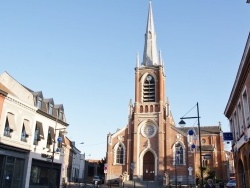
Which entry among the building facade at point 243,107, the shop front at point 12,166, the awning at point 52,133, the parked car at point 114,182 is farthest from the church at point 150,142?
the building facade at point 243,107

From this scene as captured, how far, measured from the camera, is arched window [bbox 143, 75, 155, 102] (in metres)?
50.9

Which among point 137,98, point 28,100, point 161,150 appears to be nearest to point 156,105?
point 137,98

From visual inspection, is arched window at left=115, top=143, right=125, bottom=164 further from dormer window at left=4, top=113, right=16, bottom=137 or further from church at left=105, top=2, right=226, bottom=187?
dormer window at left=4, top=113, right=16, bottom=137

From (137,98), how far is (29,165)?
28.6 m

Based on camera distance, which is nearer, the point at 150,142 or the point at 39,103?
the point at 39,103

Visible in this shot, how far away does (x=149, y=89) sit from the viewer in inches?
2030

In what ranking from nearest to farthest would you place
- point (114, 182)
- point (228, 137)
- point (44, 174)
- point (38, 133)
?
1. point (228, 137)
2. point (38, 133)
3. point (44, 174)
4. point (114, 182)

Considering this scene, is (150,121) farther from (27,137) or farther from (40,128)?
(27,137)

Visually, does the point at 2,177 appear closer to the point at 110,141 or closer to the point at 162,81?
the point at 110,141

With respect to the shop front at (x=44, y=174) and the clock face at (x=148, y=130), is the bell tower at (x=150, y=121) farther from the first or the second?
the shop front at (x=44, y=174)

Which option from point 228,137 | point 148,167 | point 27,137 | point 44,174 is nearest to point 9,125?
point 27,137

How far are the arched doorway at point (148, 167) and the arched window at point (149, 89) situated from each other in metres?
9.58

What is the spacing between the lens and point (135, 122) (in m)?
49.2

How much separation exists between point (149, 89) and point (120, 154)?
41.5 feet
